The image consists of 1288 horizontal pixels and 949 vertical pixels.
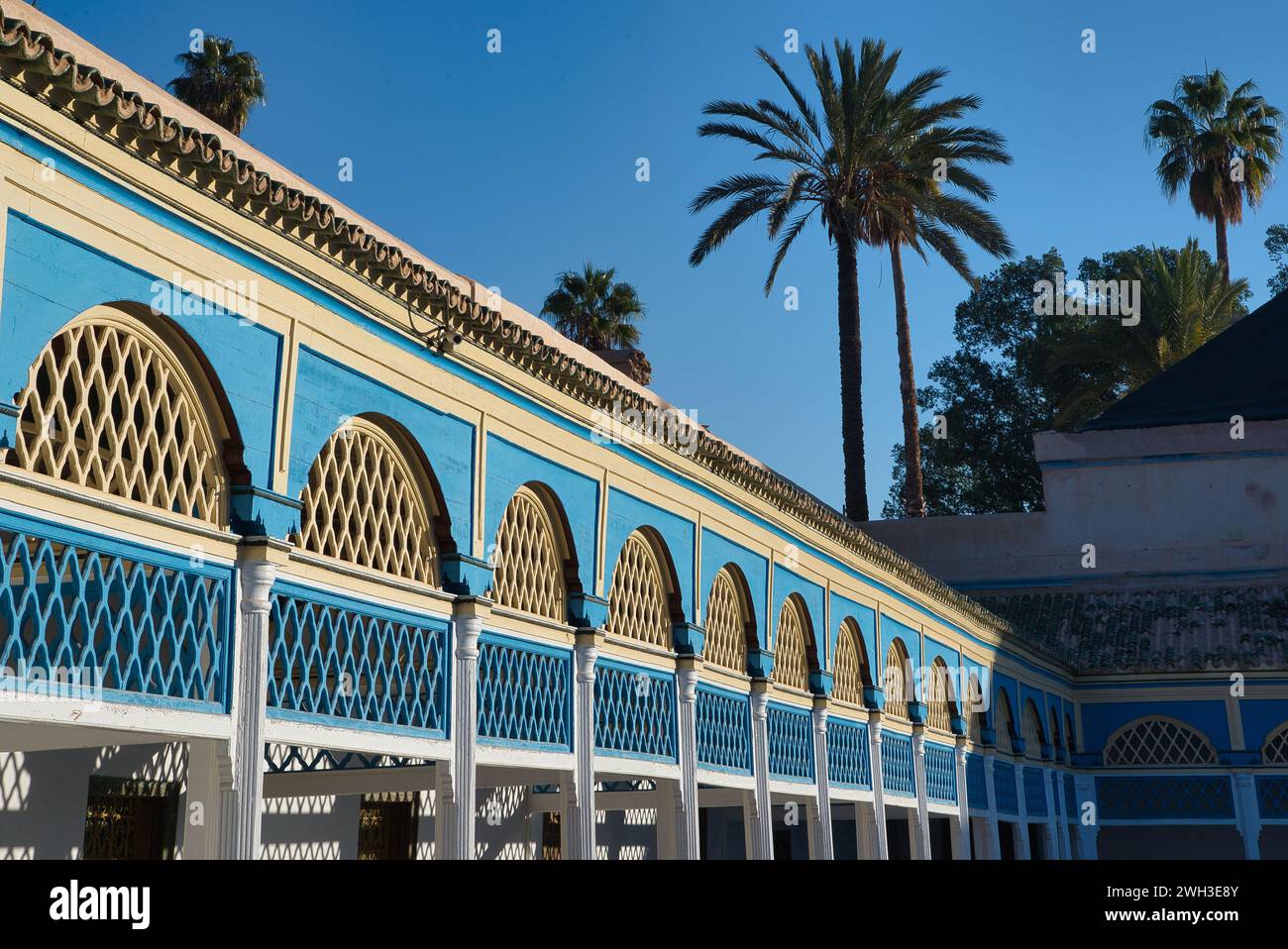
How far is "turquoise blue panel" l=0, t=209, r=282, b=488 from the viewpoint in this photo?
671 centimetres

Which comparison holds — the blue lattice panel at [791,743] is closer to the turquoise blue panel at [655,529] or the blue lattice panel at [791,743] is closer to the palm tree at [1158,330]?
the turquoise blue panel at [655,529]

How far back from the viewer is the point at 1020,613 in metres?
31.5

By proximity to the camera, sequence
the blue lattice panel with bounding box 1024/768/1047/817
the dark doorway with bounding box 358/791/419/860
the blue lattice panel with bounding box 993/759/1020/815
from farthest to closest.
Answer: the blue lattice panel with bounding box 1024/768/1047/817
the blue lattice panel with bounding box 993/759/1020/815
the dark doorway with bounding box 358/791/419/860

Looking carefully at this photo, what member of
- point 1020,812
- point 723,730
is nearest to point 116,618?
point 723,730

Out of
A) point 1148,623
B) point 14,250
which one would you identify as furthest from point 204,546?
point 1148,623

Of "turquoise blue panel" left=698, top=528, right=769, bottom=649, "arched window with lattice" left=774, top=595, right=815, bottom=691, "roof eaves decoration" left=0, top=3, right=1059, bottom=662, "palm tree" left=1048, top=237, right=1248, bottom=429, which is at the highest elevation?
"palm tree" left=1048, top=237, right=1248, bottom=429

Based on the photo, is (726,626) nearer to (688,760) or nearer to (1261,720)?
(688,760)

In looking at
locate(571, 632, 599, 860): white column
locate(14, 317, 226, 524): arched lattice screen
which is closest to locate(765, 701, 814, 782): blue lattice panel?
locate(571, 632, 599, 860): white column

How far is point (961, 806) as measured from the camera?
21312 mm

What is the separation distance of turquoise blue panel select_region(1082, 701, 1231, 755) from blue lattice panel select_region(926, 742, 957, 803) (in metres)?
7.81

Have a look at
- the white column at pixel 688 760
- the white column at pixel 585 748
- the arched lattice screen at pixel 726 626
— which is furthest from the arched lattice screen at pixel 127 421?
the arched lattice screen at pixel 726 626

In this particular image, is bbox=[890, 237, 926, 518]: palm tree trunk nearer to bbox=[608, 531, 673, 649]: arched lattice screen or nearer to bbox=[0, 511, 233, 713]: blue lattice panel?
bbox=[608, 531, 673, 649]: arched lattice screen
